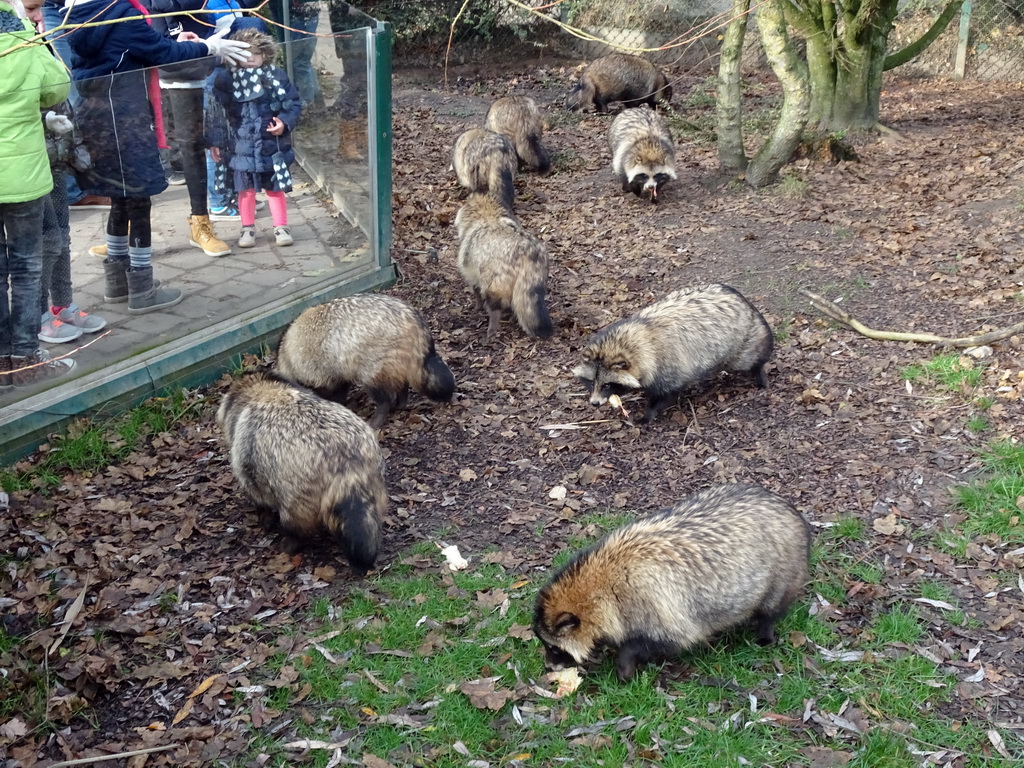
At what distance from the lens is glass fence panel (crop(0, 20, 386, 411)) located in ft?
18.7

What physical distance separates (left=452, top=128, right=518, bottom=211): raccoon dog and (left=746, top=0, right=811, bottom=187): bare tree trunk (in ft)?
8.40

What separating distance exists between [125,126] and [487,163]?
15.7 feet

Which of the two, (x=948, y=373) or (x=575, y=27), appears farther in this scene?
(x=575, y=27)

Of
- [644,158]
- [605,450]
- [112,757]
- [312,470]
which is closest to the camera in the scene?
[112,757]

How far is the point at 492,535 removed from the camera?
17.5ft

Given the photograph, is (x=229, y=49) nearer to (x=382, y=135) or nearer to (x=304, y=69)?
(x=304, y=69)

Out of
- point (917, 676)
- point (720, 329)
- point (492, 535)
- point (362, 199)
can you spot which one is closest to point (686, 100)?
point (362, 199)

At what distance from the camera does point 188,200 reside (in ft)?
21.2

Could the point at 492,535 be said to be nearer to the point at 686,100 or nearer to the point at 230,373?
the point at 230,373

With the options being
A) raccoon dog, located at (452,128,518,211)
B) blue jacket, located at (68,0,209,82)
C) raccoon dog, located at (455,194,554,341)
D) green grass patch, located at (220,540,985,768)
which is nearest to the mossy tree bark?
raccoon dog, located at (452,128,518,211)

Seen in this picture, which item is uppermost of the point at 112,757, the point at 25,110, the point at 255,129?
the point at 25,110

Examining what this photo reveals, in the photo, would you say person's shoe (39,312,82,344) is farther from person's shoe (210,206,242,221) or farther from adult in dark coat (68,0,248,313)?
person's shoe (210,206,242,221)

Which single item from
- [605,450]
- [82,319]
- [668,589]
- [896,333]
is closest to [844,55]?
[896,333]

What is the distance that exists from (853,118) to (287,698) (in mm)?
9009
